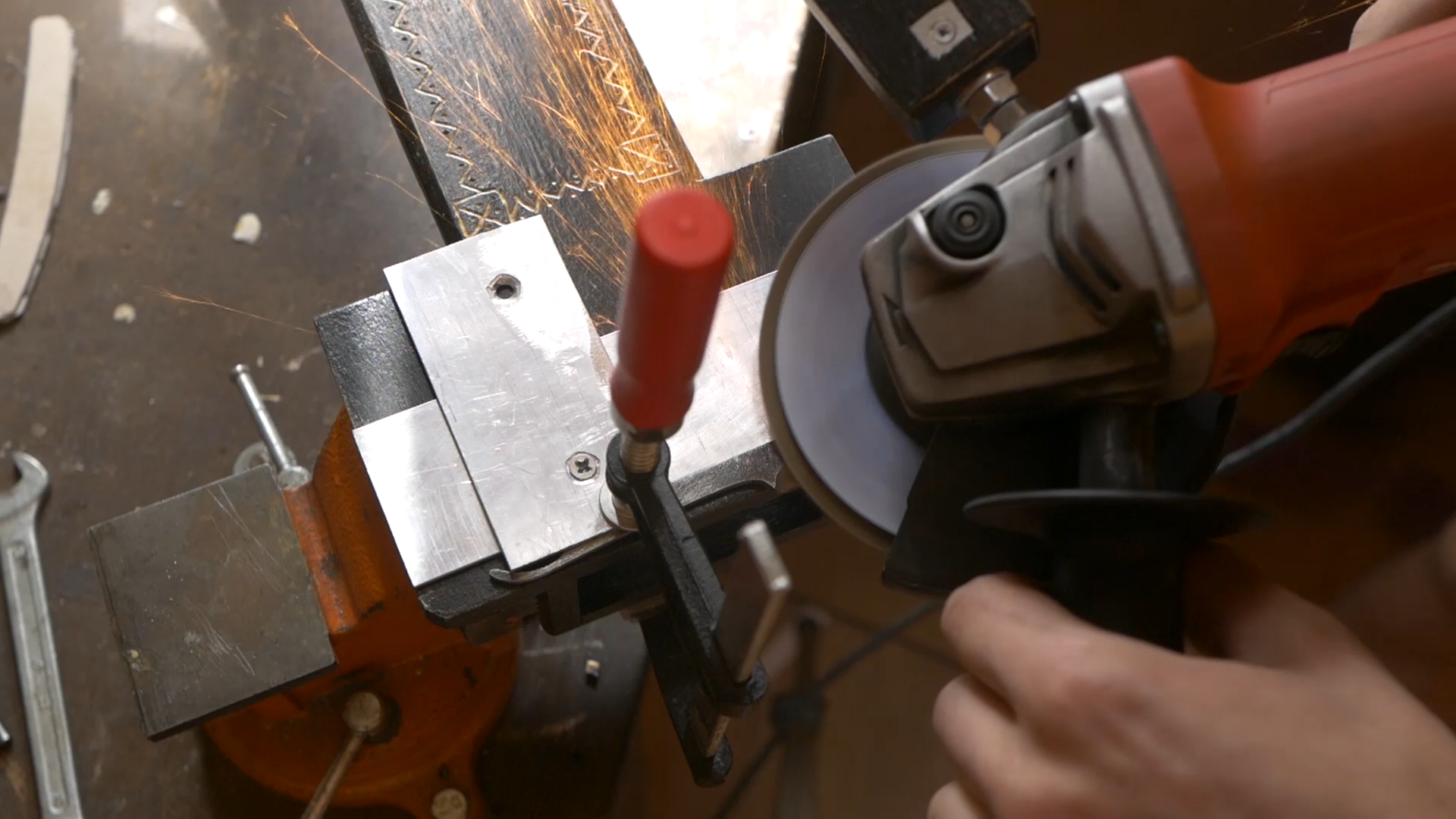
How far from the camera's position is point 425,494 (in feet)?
2.72

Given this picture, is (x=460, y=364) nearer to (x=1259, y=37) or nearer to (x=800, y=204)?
(x=800, y=204)

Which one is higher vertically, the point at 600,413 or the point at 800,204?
the point at 800,204

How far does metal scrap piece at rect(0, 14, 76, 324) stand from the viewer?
1.70 meters

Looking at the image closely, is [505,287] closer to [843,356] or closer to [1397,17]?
[843,356]

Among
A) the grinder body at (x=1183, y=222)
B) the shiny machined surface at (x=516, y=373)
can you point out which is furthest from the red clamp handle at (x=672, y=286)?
the shiny machined surface at (x=516, y=373)

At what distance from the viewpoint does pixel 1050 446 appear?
0.73 metres

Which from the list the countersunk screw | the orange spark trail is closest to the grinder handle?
the countersunk screw

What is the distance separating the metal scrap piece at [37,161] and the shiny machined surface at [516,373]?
123cm

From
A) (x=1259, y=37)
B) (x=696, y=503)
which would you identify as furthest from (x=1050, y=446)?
(x=1259, y=37)

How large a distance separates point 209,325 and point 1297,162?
170 cm

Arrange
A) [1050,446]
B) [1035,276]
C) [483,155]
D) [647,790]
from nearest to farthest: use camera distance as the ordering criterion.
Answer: [1035,276] < [1050,446] < [483,155] < [647,790]

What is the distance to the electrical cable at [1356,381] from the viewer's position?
0.85 m

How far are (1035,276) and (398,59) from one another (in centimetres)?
71

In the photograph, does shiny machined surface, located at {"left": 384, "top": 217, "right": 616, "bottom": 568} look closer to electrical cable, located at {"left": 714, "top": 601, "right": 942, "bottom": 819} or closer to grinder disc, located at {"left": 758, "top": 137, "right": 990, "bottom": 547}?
grinder disc, located at {"left": 758, "top": 137, "right": 990, "bottom": 547}
